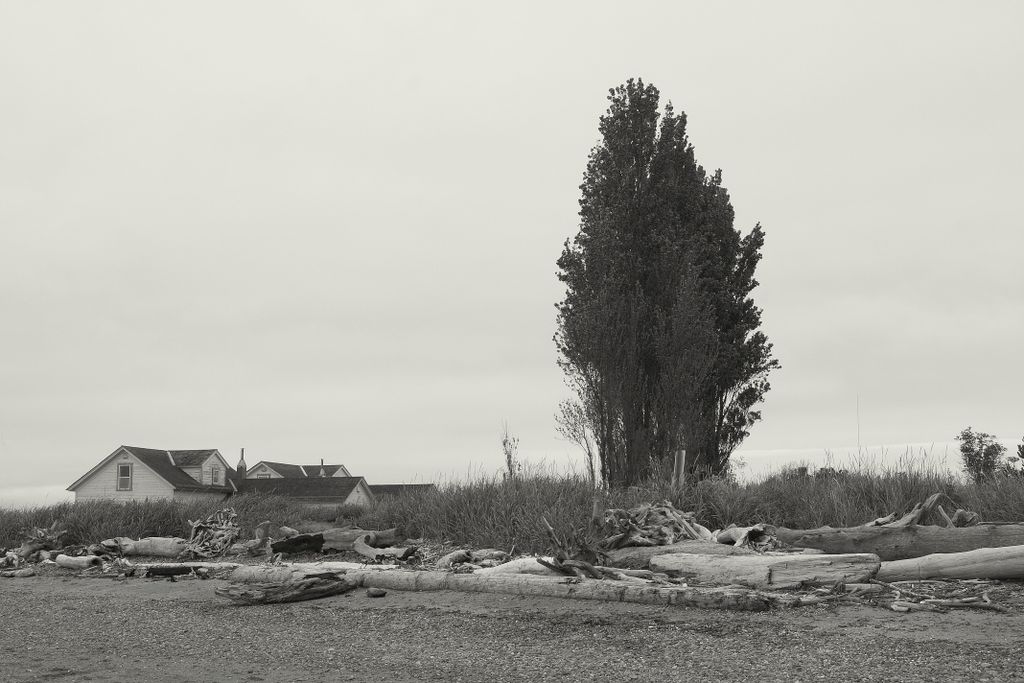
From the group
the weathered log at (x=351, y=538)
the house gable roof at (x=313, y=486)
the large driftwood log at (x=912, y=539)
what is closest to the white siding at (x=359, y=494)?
the house gable roof at (x=313, y=486)

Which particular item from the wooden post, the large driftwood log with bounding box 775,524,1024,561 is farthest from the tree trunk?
the wooden post

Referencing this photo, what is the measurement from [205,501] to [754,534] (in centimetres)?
1424

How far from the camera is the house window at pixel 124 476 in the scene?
142 feet

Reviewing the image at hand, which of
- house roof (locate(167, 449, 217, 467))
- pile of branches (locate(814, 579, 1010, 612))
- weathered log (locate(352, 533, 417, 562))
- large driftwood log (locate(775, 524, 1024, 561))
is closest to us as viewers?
pile of branches (locate(814, 579, 1010, 612))

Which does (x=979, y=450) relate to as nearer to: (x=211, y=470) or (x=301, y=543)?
(x=301, y=543)

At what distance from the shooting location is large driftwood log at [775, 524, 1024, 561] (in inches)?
390

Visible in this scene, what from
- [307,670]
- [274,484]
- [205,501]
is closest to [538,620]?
[307,670]

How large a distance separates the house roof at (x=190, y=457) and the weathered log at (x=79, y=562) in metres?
31.5

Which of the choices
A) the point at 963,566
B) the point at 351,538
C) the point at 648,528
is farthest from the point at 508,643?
the point at 351,538

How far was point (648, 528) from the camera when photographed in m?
11.8

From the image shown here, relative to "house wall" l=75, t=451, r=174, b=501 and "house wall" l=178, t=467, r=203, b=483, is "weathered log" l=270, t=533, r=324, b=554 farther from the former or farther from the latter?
"house wall" l=178, t=467, r=203, b=483

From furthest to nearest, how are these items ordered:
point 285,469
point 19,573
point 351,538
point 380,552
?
point 285,469
point 351,538
point 19,573
point 380,552

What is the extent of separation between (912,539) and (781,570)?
2.04 meters

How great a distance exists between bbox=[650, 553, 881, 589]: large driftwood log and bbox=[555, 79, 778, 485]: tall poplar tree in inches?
447
